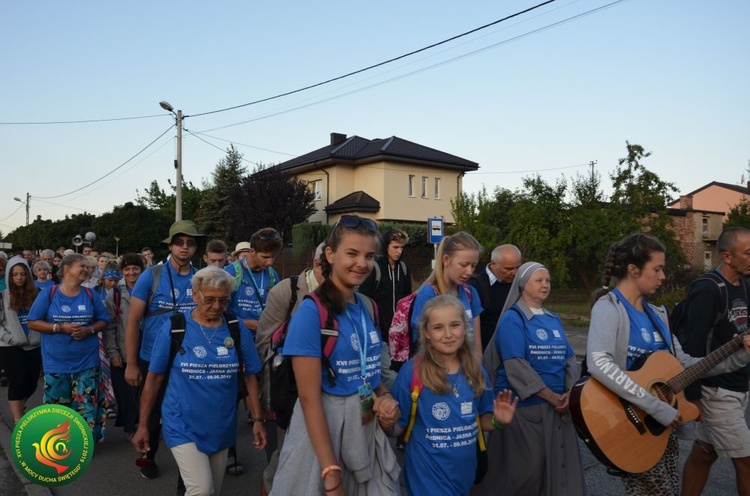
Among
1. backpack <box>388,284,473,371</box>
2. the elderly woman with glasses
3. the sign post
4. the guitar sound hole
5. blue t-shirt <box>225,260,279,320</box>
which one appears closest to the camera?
the guitar sound hole

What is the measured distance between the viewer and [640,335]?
3.31m

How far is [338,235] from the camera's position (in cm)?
260

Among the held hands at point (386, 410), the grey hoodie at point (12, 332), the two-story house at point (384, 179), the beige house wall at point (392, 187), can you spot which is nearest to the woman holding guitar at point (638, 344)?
the held hands at point (386, 410)

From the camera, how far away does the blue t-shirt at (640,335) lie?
329 cm

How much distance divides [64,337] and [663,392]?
17.1 ft

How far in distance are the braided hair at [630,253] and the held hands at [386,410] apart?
1.76m

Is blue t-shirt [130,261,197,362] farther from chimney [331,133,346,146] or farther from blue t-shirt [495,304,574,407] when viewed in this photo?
→ chimney [331,133,346,146]

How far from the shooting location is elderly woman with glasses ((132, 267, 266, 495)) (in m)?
3.34

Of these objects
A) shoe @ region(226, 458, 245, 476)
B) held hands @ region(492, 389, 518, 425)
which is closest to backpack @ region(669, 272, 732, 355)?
held hands @ region(492, 389, 518, 425)

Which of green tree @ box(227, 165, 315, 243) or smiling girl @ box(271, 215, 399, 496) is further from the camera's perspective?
green tree @ box(227, 165, 315, 243)

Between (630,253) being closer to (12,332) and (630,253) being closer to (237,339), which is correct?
(237,339)

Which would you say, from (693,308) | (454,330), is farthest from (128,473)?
(693,308)

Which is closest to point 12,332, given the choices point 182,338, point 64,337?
point 64,337

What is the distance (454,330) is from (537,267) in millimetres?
1085
